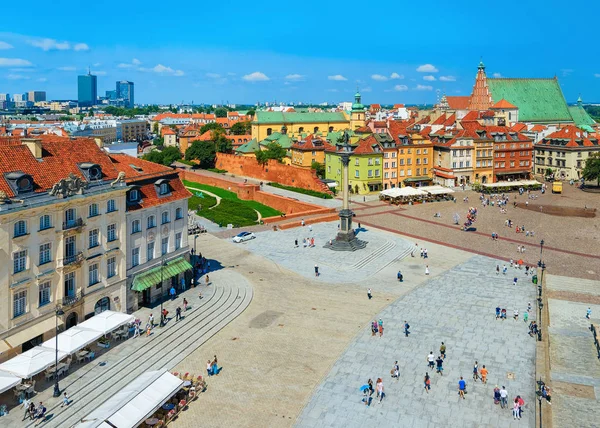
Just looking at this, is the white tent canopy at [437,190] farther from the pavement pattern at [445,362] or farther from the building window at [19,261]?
the building window at [19,261]

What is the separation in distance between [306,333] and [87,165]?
16919mm

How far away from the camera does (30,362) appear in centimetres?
2816

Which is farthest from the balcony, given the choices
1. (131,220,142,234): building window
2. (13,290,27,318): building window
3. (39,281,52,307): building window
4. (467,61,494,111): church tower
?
(467,61,494,111): church tower

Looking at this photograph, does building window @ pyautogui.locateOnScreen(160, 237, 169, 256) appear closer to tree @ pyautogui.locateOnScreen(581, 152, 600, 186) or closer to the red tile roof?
the red tile roof

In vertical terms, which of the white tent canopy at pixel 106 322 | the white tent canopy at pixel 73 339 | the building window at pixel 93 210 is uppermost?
the building window at pixel 93 210

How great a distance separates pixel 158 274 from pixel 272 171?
61163mm

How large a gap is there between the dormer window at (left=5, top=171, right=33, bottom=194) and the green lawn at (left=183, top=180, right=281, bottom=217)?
154 feet

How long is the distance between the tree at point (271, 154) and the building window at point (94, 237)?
224ft

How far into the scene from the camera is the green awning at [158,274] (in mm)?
38878

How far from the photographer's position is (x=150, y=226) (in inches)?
1607

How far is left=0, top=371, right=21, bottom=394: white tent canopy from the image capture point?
26.4 m

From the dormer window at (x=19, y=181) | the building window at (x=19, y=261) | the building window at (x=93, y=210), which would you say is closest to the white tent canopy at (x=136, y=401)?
the building window at (x=19, y=261)

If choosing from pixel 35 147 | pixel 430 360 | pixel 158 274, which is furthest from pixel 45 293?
pixel 430 360

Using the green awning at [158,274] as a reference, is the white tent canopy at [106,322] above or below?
below
